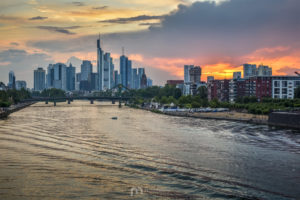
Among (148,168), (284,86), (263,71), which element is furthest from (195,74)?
(148,168)

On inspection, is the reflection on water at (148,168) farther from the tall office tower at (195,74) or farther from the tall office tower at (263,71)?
the tall office tower at (195,74)

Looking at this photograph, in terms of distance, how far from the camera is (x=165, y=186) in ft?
54.8

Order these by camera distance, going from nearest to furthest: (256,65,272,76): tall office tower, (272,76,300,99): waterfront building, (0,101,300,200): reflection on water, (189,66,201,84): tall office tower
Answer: (0,101,300,200): reflection on water → (272,76,300,99): waterfront building → (256,65,272,76): tall office tower → (189,66,201,84): tall office tower

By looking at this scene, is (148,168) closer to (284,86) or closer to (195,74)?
(284,86)

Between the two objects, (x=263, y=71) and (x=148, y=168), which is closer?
(x=148, y=168)

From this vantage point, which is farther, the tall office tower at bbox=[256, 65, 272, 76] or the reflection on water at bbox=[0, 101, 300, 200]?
the tall office tower at bbox=[256, 65, 272, 76]

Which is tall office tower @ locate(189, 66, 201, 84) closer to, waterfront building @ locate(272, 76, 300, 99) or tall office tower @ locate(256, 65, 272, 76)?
tall office tower @ locate(256, 65, 272, 76)

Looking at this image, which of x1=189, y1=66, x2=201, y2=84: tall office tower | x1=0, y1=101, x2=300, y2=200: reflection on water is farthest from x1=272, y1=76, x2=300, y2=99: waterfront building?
x1=189, y1=66, x2=201, y2=84: tall office tower

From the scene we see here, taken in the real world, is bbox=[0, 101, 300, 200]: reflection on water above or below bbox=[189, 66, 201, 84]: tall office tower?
below

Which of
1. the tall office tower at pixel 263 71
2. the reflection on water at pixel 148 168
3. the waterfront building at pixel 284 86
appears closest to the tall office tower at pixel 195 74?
the tall office tower at pixel 263 71

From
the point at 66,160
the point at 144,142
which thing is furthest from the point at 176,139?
the point at 66,160

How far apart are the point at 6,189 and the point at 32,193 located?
5.40 ft

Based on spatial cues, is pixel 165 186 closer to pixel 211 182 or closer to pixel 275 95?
pixel 211 182

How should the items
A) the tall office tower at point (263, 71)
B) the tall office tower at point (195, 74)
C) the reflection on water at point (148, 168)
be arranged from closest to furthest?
the reflection on water at point (148, 168)
the tall office tower at point (263, 71)
the tall office tower at point (195, 74)
